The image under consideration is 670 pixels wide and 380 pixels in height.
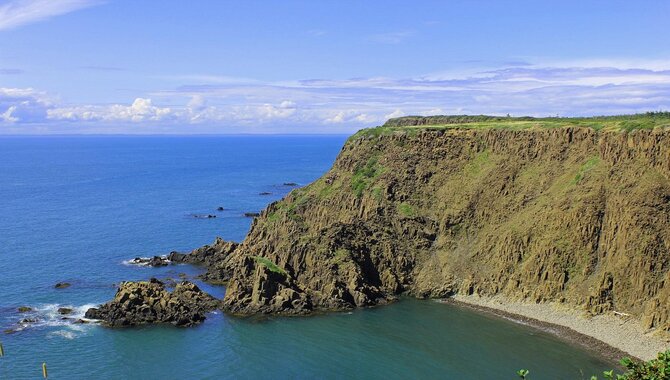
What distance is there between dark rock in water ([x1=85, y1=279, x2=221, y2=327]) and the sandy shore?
135ft

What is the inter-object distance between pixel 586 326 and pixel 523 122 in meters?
50.8

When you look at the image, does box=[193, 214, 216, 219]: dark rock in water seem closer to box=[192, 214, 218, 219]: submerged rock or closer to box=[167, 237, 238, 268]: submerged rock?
box=[192, 214, 218, 219]: submerged rock

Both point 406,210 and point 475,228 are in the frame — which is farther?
point 406,210

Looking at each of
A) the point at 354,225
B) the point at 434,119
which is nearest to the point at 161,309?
the point at 354,225

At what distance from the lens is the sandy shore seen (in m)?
75.6

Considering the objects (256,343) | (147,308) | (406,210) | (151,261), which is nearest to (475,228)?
(406,210)

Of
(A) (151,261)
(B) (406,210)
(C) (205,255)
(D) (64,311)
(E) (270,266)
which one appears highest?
(B) (406,210)

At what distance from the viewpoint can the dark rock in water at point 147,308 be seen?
85.2m

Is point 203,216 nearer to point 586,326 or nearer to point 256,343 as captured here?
point 256,343

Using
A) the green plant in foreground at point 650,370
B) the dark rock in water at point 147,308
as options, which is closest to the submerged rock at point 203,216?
the dark rock in water at point 147,308

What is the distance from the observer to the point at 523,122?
399ft

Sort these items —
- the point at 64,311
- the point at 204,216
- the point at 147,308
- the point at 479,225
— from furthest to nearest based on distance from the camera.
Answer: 1. the point at 204,216
2. the point at 479,225
3. the point at 64,311
4. the point at 147,308

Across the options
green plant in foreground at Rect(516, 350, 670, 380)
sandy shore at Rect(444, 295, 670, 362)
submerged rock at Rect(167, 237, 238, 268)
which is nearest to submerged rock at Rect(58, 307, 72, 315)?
submerged rock at Rect(167, 237, 238, 268)

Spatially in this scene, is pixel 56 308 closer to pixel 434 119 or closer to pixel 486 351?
pixel 486 351
